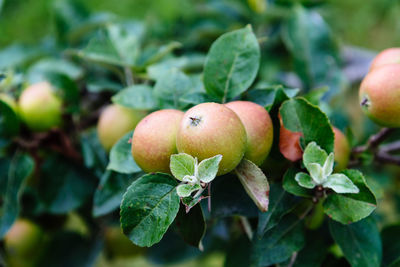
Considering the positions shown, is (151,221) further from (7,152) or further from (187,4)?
(187,4)

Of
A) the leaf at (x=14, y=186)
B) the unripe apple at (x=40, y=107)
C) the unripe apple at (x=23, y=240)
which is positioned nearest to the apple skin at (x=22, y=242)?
the unripe apple at (x=23, y=240)

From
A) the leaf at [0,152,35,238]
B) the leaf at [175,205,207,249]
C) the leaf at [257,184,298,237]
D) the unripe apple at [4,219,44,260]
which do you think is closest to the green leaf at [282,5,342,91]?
the leaf at [257,184,298,237]

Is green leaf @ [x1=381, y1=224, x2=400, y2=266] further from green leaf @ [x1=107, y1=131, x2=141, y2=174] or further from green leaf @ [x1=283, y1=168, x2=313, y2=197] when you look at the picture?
green leaf @ [x1=107, y1=131, x2=141, y2=174]

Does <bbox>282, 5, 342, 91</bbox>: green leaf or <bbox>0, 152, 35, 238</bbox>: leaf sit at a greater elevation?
<bbox>282, 5, 342, 91</bbox>: green leaf

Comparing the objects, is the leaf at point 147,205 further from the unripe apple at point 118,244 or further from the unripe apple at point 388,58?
the unripe apple at point 118,244

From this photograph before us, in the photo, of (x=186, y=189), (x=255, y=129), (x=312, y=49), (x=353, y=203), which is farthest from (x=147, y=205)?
(x=312, y=49)

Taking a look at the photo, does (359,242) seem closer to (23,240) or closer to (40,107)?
(40,107)
